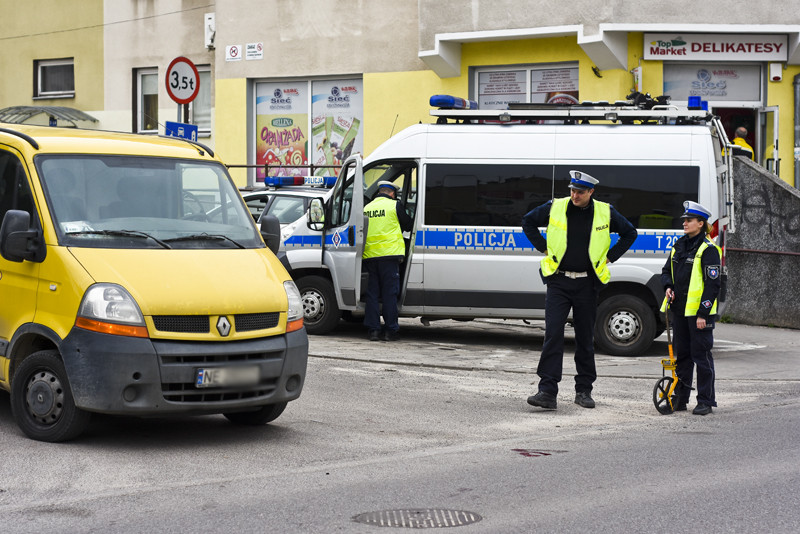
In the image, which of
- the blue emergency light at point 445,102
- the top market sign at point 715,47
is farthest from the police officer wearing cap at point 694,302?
the top market sign at point 715,47

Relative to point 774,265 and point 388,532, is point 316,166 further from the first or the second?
point 388,532

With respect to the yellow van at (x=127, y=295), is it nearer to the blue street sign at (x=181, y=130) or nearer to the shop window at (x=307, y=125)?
the blue street sign at (x=181, y=130)

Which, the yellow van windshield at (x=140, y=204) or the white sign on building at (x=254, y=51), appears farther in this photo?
the white sign on building at (x=254, y=51)

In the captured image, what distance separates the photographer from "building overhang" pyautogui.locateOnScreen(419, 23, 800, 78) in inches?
753

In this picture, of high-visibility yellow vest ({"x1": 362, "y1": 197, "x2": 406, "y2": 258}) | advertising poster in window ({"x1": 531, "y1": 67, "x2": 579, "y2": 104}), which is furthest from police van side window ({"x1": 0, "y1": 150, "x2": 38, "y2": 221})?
advertising poster in window ({"x1": 531, "y1": 67, "x2": 579, "y2": 104})

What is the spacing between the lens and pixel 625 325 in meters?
13.1

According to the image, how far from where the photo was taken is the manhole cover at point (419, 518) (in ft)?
18.7

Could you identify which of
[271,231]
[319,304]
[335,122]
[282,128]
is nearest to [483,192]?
[319,304]

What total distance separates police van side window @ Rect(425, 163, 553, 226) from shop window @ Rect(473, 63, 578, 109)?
7.57m

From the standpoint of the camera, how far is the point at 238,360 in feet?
24.3

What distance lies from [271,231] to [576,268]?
2.52 m

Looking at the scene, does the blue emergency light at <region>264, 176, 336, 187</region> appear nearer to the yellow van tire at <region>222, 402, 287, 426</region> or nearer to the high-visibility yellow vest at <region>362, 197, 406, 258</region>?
the high-visibility yellow vest at <region>362, 197, 406, 258</region>

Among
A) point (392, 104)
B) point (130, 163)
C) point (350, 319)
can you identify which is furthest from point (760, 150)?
point (130, 163)

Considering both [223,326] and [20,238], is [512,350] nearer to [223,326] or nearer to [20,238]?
[223,326]
